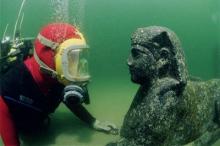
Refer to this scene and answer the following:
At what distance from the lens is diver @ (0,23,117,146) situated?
334cm

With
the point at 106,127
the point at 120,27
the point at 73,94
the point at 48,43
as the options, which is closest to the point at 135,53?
the point at 73,94

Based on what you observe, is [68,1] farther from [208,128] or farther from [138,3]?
[208,128]

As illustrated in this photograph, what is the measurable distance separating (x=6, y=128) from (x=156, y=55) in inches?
55.0

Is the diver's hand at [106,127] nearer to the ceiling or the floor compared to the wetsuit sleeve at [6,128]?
nearer to the floor

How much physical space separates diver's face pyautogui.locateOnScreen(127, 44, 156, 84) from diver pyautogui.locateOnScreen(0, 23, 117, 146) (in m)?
0.52

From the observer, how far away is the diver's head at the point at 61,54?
131 inches

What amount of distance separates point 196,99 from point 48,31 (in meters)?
1.33

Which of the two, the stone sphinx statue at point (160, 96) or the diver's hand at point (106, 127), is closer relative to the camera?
the stone sphinx statue at point (160, 96)

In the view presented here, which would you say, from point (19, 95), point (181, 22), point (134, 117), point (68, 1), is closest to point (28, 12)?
point (68, 1)

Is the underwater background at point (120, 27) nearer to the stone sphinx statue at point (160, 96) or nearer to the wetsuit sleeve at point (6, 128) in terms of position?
the wetsuit sleeve at point (6, 128)

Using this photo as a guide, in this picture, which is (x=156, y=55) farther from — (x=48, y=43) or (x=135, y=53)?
(x=48, y=43)

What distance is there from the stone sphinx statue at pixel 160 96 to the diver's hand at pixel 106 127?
27.6 inches

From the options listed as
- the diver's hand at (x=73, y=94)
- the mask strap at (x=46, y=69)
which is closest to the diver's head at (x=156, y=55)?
the diver's hand at (x=73, y=94)

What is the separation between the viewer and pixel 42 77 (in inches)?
136
